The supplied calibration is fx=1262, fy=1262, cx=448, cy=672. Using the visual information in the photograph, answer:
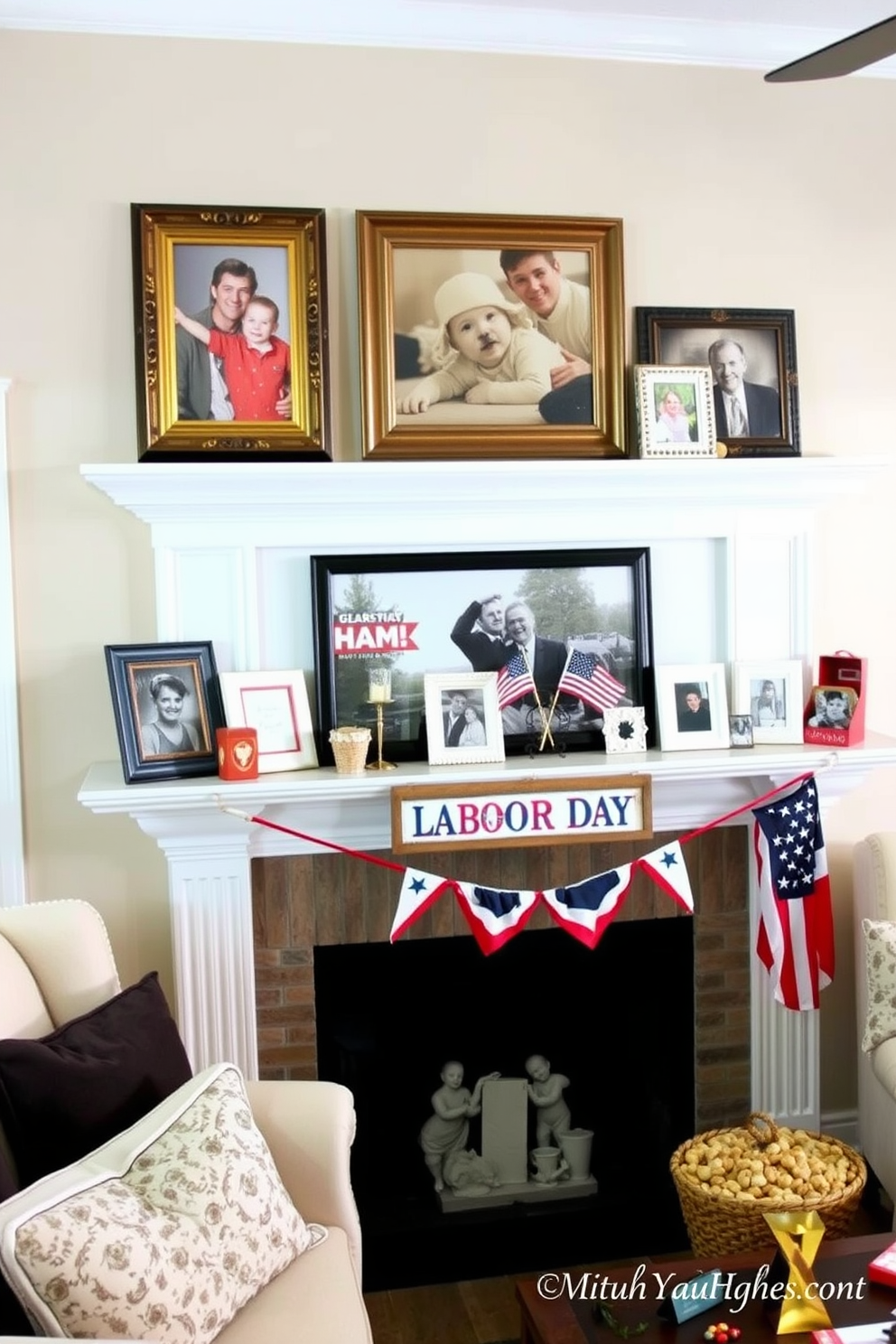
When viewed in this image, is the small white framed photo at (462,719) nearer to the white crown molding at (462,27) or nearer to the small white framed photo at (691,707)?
the small white framed photo at (691,707)

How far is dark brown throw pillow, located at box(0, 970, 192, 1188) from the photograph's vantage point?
2.03 meters

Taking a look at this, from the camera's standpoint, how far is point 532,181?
2988mm

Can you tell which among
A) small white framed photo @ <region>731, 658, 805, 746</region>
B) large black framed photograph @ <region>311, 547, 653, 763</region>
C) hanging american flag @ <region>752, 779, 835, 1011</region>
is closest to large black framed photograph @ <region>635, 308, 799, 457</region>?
large black framed photograph @ <region>311, 547, 653, 763</region>

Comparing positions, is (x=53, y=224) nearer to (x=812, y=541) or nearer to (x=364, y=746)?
(x=364, y=746)

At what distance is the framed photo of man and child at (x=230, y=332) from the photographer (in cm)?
279

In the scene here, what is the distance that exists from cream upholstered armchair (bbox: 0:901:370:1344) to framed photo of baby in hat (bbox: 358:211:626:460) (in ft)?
4.21

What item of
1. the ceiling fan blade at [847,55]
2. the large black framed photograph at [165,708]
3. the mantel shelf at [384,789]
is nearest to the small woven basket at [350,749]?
the mantel shelf at [384,789]

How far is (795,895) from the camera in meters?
3.06

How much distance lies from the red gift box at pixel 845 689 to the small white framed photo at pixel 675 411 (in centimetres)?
60

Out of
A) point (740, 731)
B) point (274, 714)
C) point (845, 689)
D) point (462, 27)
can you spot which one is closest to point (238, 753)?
point (274, 714)

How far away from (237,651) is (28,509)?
56 cm

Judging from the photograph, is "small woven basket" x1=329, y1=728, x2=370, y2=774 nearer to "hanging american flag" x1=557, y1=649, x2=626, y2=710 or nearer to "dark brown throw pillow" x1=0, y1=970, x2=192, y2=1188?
"hanging american flag" x1=557, y1=649, x2=626, y2=710

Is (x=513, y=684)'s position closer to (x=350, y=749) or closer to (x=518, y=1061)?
(x=350, y=749)

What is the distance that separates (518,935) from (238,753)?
2.95 ft
